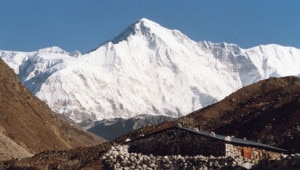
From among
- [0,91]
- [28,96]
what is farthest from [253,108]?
[28,96]

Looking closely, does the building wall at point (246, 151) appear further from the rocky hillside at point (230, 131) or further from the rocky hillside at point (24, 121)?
the rocky hillside at point (24, 121)

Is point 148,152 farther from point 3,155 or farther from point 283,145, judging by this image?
point 3,155

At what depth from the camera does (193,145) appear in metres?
31.5

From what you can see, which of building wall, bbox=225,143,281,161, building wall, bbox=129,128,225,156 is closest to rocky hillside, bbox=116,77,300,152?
building wall, bbox=225,143,281,161

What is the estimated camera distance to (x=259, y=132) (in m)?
75.9

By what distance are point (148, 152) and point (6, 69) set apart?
146m

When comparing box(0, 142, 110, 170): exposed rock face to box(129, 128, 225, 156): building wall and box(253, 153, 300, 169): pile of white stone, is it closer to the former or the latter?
box(129, 128, 225, 156): building wall

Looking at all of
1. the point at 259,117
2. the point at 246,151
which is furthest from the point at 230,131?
the point at 246,151

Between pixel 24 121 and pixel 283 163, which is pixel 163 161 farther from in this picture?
pixel 24 121

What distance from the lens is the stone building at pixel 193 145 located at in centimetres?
3016

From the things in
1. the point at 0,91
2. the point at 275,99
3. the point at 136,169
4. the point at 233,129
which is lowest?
the point at 136,169

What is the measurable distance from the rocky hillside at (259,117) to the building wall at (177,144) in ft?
73.6

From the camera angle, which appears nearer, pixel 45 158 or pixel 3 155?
pixel 45 158

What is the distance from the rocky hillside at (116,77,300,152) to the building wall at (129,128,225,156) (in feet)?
73.6
